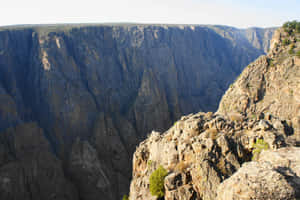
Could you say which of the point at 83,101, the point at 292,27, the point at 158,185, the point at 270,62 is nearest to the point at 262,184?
the point at 158,185

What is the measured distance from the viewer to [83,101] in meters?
66.6

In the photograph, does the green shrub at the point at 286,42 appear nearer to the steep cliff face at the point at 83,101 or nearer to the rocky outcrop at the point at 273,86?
the rocky outcrop at the point at 273,86

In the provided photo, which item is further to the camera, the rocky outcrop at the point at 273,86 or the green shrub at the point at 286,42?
the green shrub at the point at 286,42

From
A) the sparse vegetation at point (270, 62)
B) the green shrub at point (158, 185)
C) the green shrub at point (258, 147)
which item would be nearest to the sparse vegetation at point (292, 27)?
the sparse vegetation at point (270, 62)

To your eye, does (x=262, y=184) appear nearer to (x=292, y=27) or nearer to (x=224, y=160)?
(x=224, y=160)

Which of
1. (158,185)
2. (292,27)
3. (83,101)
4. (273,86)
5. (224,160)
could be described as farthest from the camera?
(83,101)

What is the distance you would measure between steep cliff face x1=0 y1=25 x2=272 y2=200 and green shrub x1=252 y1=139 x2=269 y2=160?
39.3 m

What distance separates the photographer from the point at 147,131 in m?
71.5

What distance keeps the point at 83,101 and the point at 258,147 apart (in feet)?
181

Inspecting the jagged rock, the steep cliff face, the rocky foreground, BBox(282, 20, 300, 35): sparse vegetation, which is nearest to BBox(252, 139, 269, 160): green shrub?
the rocky foreground

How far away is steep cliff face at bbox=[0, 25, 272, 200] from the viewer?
5062 cm

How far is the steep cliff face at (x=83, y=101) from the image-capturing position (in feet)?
166

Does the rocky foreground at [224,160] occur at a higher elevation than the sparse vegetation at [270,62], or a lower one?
lower

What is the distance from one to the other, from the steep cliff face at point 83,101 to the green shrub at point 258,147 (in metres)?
39.3
